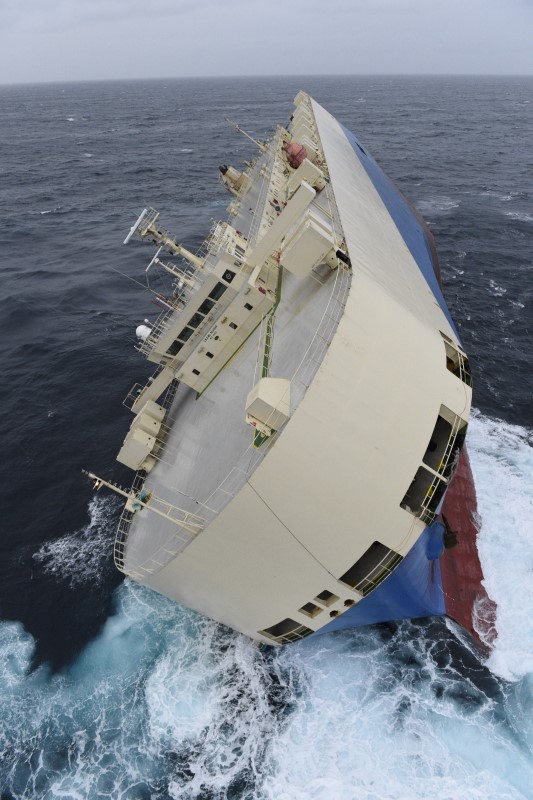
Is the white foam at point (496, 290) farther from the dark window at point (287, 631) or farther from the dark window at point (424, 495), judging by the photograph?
the dark window at point (287, 631)

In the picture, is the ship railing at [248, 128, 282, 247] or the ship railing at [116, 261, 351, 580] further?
the ship railing at [248, 128, 282, 247]

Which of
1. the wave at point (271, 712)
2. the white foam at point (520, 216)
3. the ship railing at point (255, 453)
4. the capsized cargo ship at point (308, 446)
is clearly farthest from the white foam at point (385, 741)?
the white foam at point (520, 216)

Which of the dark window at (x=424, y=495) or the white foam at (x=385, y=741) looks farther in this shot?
the white foam at (x=385, y=741)

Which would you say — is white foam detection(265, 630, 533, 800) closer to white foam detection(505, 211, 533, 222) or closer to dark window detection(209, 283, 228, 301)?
dark window detection(209, 283, 228, 301)

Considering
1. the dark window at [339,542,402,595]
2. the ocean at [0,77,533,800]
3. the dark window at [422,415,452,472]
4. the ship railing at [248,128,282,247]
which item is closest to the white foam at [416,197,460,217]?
the ocean at [0,77,533,800]

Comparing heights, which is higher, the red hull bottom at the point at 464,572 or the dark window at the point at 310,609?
the dark window at the point at 310,609

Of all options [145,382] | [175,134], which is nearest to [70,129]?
[175,134]

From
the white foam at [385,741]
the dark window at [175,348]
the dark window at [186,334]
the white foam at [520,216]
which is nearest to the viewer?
the white foam at [385,741]
